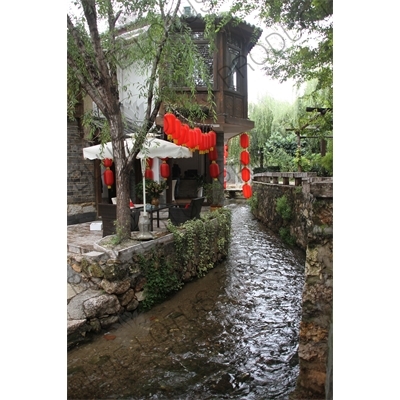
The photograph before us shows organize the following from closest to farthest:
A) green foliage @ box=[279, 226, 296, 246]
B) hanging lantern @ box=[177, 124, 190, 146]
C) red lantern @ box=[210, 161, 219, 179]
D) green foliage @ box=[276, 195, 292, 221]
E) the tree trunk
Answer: the tree trunk
hanging lantern @ box=[177, 124, 190, 146]
green foliage @ box=[279, 226, 296, 246]
green foliage @ box=[276, 195, 292, 221]
red lantern @ box=[210, 161, 219, 179]

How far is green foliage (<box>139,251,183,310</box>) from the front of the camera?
16.9 feet

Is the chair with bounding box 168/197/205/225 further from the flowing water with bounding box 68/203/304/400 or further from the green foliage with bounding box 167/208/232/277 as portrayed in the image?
the flowing water with bounding box 68/203/304/400

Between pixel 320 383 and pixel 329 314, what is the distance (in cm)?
49

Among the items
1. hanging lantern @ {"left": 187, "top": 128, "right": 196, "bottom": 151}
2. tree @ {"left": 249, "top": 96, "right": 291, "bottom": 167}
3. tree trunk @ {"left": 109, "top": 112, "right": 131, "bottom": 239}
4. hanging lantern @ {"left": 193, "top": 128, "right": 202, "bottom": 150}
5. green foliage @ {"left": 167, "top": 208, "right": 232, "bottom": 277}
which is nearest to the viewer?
tree trunk @ {"left": 109, "top": 112, "right": 131, "bottom": 239}

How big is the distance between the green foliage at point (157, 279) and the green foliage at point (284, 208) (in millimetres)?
4328

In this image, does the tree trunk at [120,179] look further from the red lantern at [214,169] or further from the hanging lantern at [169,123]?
the red lantern at [214,169]

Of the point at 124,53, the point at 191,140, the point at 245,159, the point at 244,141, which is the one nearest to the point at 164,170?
the point at 191,140

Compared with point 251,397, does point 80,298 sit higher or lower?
higher

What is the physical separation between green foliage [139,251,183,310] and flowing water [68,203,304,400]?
0.41 feet

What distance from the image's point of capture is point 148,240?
17.6 feet

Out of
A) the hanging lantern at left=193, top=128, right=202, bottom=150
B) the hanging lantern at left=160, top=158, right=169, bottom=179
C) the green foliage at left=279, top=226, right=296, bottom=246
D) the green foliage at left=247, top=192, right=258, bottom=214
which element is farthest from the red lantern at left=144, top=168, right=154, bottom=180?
the green foliage at left=247, top=192, right=258, bottom=214

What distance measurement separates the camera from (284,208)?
933 centimetres
